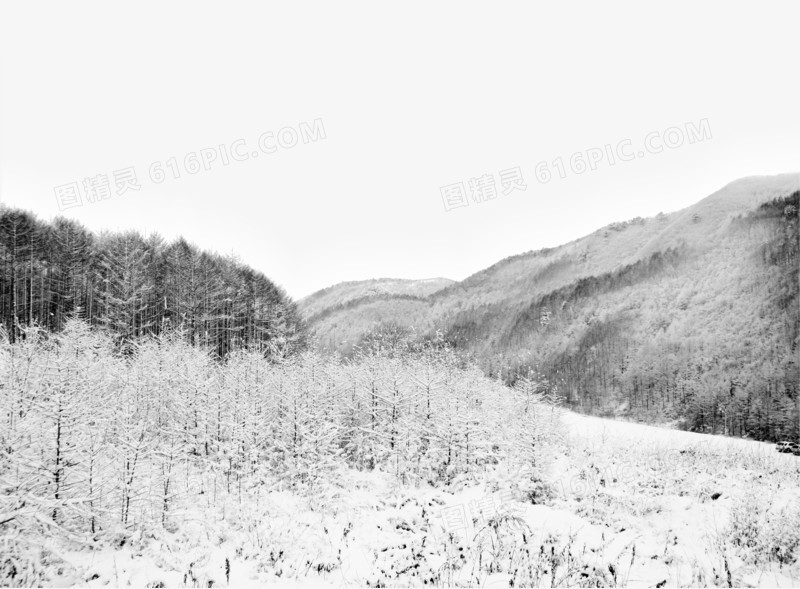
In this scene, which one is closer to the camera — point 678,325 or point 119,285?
point 119,285

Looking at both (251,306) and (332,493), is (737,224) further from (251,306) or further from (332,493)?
(332,493)

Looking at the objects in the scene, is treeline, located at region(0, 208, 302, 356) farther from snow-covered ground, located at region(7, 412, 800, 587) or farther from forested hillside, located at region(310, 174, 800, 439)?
snow-covered ground, located at region(7, 412, 800, 587)

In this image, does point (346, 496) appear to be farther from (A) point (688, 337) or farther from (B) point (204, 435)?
(A) point (688, 337)

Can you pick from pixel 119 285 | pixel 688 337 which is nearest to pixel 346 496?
pixel 119 285

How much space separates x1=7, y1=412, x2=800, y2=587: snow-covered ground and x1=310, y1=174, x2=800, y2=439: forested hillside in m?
16.2

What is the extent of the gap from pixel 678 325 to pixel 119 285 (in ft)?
295

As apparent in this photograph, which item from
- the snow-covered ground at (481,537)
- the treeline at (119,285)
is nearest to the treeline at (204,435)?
the snow-covered ground at (481,537)

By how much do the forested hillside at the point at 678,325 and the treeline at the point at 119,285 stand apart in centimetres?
1755

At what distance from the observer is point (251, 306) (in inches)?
1777

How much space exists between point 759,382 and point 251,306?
6853 cm

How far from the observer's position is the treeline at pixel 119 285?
106ft

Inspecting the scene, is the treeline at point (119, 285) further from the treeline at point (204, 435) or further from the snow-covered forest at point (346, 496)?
the snow-covered forest at point (346, 496)

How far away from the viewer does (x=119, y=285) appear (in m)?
35.8

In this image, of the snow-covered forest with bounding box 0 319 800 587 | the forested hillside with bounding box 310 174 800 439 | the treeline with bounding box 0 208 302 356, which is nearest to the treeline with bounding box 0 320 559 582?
the snow-covered forest with bounding box 0 319 800 587
